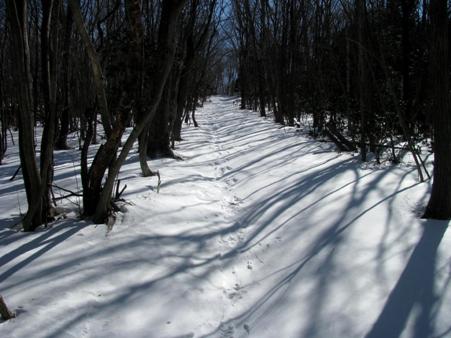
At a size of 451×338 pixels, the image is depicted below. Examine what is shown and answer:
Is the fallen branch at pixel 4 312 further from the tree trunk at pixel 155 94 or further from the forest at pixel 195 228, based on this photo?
the tree trunk at pixel 155 94

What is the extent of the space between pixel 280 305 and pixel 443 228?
5.52 ft

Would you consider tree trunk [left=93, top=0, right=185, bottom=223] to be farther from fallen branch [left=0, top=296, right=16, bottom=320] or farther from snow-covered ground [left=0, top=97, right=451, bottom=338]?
fallen branch [left=0, top=296, right=16, bottom=320]

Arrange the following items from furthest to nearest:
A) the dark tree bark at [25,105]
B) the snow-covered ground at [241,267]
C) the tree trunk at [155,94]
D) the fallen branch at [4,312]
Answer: the tree trunk at [155,94]
the dark tree bark at [25,105]
the snow-covered ground at [241,267]
the fallen branch at [4,312]

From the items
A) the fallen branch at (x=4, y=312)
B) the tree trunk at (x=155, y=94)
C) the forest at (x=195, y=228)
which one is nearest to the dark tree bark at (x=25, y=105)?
the forest at (x=195, y=228)

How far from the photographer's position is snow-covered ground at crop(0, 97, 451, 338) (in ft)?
7.98

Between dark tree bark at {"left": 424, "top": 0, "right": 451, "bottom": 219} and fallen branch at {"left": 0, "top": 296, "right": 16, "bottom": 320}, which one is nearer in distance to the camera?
fallen branch at {"left": 0, "top": 296, "right": 16, "bottom": 320}

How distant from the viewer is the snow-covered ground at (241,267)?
2434mm

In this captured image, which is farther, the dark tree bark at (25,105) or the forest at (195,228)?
the dark tree bark at (25,105)

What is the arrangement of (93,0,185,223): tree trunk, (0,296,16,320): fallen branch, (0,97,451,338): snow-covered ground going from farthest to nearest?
(93,0,185,223): tree trunk → (0,97,451,338): snow-covered ground → (0,296,16,320): fallen branch

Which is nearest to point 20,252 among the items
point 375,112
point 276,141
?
point 375,112

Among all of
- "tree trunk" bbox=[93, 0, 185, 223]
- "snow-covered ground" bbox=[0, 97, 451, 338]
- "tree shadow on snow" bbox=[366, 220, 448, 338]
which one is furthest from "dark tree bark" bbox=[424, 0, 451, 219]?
"tree trunk" bbox=[93, 0, 185, 223]

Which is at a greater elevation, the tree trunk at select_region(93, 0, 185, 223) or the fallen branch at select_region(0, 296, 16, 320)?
the tree trunk at select_region(93, 0, 185, 223)

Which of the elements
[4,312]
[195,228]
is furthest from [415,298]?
[4,312]

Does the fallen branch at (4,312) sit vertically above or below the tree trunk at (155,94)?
below
